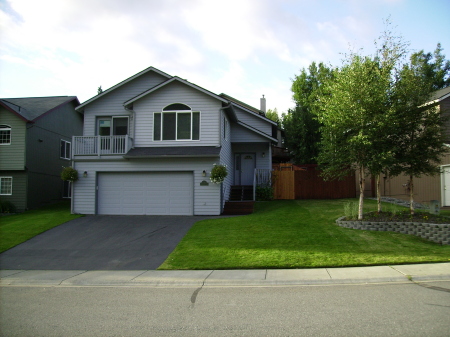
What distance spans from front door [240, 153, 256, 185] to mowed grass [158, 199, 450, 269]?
7998 mm

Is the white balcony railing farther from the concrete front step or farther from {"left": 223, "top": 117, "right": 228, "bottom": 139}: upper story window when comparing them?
the concrete front step

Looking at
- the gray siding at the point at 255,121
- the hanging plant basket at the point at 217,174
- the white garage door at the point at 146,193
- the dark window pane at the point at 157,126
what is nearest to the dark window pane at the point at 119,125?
the dark window pane at the point at 157,126

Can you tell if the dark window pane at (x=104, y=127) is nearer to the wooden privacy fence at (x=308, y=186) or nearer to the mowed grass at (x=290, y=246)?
the mowed grass at (x=290, y=246)

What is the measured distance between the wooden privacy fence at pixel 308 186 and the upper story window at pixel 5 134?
16300 millimetres

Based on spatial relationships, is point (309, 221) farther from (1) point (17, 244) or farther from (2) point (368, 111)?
(1) point (17, 244)

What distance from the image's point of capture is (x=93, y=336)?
5.44 meters

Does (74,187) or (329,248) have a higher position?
(74,187)

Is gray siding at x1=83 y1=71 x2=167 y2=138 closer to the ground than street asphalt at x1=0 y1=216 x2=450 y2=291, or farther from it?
farther from it

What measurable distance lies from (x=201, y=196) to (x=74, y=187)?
6630mm

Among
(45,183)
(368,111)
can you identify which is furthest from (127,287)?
(45,183)

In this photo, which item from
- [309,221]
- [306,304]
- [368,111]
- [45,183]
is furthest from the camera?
[45,183]

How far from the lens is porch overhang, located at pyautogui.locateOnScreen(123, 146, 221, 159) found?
17641 millimetres

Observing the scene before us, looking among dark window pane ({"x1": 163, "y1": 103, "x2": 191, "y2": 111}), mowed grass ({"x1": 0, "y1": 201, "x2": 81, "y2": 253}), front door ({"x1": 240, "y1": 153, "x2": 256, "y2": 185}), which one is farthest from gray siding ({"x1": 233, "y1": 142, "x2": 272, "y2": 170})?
mowed grass ({"x1": 0, "y1": 201, "x2": 81, "y2": 253})

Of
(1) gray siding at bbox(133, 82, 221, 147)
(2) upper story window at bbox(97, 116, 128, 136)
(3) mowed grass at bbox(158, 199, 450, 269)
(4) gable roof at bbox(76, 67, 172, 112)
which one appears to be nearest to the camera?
(3) mowed grass at bbox(158, 199, 450, 269)
